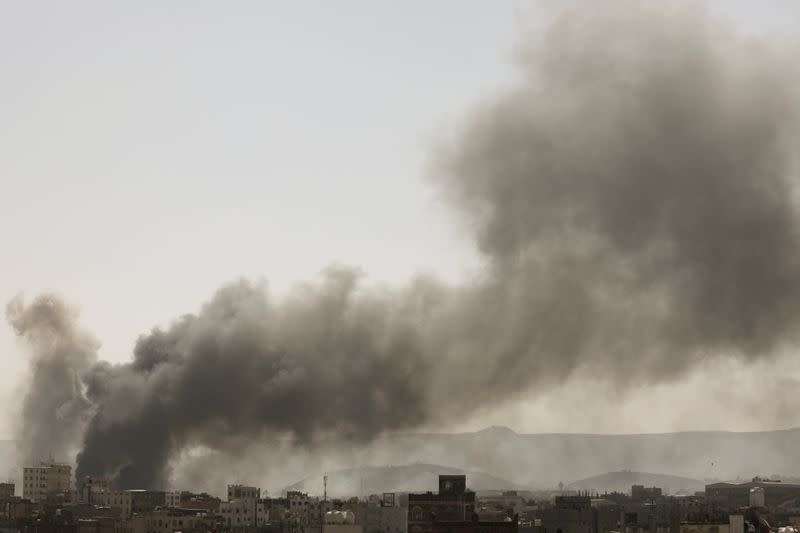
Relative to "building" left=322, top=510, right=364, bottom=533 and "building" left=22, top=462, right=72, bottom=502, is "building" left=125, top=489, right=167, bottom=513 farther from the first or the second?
"building" left=322, top=510, right=364, bottom=533

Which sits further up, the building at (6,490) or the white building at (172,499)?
the building at (6,490)

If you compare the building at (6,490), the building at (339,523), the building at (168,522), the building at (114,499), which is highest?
the building at (6,490)

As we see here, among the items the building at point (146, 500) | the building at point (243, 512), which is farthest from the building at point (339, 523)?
the building at point (146, 500)

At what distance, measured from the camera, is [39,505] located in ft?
571

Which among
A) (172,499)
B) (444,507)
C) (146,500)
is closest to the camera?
(444,507)

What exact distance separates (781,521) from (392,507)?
4482 centimetres

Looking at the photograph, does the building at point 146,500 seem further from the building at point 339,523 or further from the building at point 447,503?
the building at point 339,523

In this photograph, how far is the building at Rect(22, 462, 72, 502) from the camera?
193250 millimetres

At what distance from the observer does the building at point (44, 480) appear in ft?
634

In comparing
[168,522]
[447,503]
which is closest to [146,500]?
[168,522]

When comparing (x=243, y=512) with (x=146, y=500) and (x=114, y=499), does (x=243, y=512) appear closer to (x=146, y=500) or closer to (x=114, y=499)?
(x=146, y=500)

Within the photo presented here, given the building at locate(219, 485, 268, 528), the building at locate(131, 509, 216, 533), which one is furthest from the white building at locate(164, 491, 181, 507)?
the building at locate(131, 509, 216, 533)

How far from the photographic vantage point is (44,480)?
19412 cm

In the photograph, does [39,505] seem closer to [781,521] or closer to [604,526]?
[604,526]
